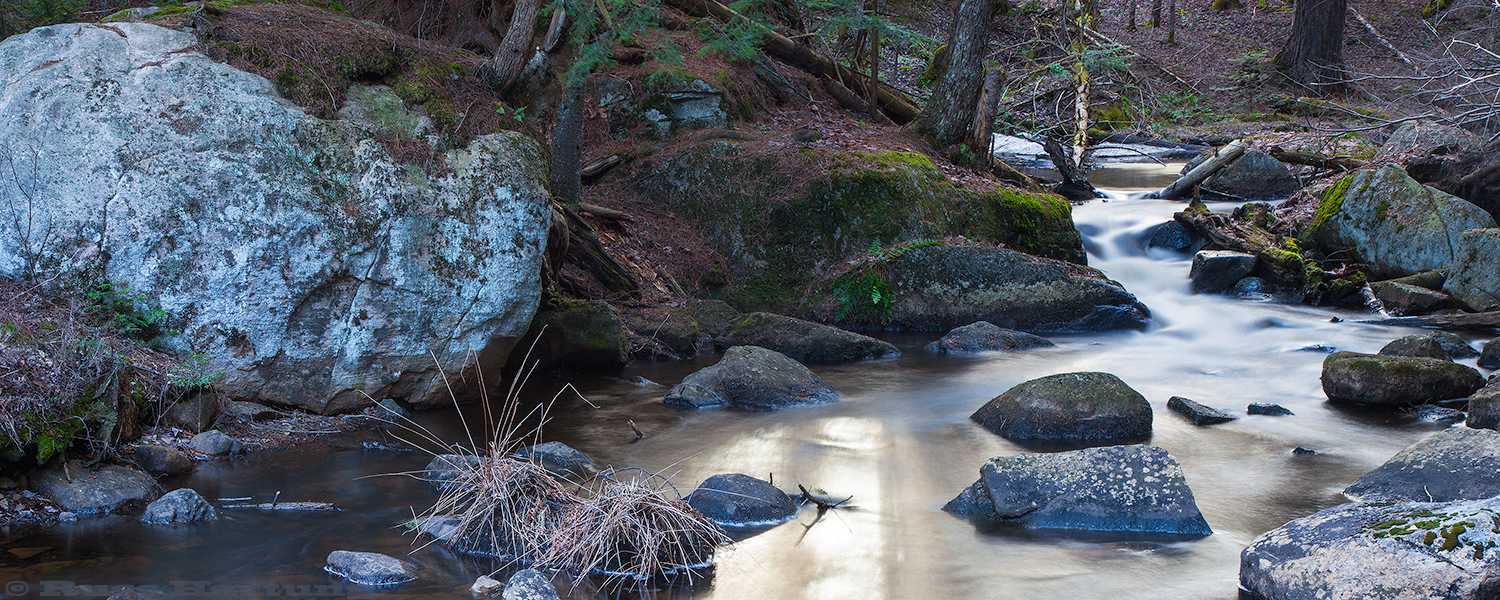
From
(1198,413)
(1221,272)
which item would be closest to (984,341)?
(1198,413)

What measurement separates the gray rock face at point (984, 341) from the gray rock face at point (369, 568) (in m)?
7.70

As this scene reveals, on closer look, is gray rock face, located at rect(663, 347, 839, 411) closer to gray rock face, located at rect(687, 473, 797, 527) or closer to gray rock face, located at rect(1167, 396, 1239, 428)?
gray rock face, located at rect(687, 473, 797, 527)

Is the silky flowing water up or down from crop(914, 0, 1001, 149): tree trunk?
down

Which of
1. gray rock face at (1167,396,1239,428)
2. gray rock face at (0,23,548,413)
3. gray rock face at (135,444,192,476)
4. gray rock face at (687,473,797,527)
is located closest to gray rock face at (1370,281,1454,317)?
gray rock face at (1167,396,1239,428)

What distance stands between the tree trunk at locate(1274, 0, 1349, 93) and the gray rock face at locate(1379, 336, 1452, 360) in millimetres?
17703

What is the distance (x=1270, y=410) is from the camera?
27.4 feet

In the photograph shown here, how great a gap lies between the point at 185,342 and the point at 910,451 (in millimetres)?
5392

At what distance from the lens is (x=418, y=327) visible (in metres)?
7.37

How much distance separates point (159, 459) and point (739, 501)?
3543 mm

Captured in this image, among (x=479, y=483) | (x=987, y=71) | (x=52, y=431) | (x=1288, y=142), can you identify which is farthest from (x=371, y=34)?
(x=1288, y=142)

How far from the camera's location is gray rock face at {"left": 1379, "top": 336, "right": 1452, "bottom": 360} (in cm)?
917

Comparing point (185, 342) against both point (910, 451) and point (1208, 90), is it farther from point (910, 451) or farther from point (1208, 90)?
point (1208, 90)

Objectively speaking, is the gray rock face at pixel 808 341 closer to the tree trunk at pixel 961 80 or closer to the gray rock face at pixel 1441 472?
the gray rock face at pixel 1441 472

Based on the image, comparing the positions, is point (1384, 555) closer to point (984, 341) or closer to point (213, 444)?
point (213, 444)
